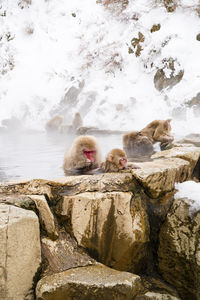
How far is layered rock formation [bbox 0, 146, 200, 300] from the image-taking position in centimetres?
175

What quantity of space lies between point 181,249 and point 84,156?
46.2 inches

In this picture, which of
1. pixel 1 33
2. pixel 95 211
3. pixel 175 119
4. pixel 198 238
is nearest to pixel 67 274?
pixel 95 211

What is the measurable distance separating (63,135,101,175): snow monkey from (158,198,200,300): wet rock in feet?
2.90

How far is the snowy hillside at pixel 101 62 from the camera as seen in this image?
963 centimetres

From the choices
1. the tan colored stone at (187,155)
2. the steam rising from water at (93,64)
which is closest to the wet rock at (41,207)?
the tan colored stone at (187,155)

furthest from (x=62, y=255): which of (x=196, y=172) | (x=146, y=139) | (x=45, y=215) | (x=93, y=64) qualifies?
(x=93, y=64)

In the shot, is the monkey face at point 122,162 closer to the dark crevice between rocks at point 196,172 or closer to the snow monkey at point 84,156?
the snow monkey at point 84,156

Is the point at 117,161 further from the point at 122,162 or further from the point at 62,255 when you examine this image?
the point at 62,255

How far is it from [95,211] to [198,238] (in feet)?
2.65

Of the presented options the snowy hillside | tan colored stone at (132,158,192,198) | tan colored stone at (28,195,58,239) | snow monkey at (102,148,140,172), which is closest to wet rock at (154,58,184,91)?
the snowy hillside

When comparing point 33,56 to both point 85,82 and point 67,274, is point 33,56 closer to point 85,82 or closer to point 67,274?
point 85,82

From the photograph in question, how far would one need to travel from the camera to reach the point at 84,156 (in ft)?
9.06

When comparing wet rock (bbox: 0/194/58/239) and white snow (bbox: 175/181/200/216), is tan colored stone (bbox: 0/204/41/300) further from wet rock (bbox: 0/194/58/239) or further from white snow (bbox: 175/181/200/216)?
white snow (bbox: 175/181/200/216)

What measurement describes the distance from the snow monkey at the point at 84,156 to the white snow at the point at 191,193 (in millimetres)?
819
